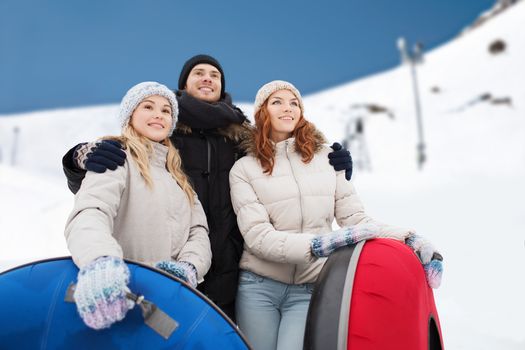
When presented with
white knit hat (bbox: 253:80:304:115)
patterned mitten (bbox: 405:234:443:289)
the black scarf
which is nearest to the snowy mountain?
patterned mitten (bbox: 405:234:443:289)

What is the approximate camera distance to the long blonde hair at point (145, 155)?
1993 millimetres

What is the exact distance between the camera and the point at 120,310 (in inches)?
50.5

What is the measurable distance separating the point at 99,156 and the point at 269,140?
984 mm

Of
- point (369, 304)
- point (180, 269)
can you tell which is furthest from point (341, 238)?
point (180, 269)

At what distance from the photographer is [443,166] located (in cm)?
1889

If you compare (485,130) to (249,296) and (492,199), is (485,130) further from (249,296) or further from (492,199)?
(249,296)

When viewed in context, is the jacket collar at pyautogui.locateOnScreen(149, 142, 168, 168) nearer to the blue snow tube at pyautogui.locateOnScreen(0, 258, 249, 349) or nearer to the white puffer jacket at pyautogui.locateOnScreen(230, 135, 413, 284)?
the white puffer jacket at pyautogui.locateOnScreen(230, 135, 413, 284)

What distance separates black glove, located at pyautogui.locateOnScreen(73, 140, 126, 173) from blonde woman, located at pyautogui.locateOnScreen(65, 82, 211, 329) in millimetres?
37

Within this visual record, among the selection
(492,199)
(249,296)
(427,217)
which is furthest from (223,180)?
(492,199)

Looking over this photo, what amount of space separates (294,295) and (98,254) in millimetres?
1188

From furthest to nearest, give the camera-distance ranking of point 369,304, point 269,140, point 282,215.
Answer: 1. point 269,140
2. point 282,215
3. point 369,304

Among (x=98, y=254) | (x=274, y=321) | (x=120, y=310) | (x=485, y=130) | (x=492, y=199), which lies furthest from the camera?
(x=485, y=130)

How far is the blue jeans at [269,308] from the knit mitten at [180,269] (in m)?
0.50

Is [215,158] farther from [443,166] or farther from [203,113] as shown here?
[443,166]
